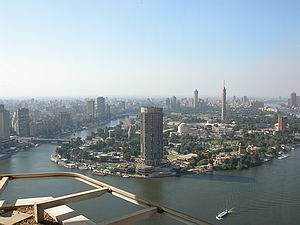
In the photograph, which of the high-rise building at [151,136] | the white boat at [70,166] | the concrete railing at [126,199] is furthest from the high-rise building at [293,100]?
the concrete railing at [126,199]

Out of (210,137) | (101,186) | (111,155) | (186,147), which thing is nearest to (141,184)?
(111,155)

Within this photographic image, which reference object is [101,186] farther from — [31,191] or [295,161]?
[295,161]

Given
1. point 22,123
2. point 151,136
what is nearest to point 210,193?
point 151,136

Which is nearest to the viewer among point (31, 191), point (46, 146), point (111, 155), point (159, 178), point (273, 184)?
point (31, 191)

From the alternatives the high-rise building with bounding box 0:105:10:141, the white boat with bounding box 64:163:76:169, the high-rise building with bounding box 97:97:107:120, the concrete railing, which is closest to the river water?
the white boat with bounding box 64:163:76:169

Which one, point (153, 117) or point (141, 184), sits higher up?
point (153, 117)

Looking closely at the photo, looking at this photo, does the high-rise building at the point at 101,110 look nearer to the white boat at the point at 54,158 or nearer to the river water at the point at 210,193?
the white boat at the point at 54,158

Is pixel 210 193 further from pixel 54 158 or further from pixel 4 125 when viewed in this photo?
pixel 4 125
